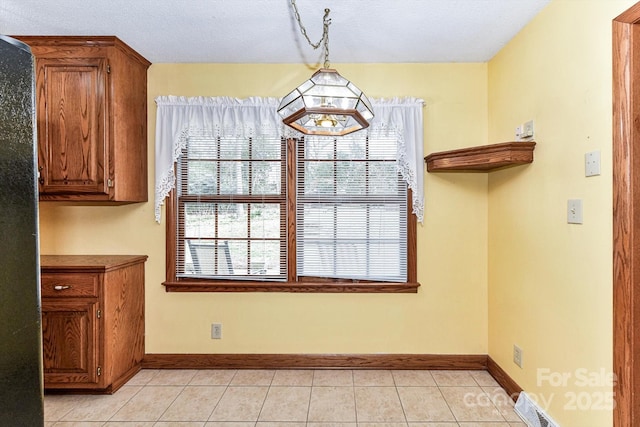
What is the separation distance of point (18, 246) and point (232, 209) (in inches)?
83.1

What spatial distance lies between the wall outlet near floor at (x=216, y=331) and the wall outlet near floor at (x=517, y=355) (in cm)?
215

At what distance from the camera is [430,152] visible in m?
2.90

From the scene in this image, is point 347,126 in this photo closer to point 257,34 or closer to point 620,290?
point 257,34

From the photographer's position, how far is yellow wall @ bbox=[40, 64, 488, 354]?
2893mm

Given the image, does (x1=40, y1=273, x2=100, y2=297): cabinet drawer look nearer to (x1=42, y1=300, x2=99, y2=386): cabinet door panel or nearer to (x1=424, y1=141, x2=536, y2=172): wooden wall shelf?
(x1=42, y1=300, x2=99, y2=386): cabinet door panel

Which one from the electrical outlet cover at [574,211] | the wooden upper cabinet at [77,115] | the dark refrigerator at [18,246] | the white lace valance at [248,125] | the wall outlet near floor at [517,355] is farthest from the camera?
the white lace valance at [248,125]

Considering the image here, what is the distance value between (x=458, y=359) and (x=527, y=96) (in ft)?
6.51

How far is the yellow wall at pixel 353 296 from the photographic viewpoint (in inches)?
114

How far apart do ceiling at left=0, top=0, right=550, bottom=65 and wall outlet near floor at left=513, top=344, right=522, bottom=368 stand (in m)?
2.10

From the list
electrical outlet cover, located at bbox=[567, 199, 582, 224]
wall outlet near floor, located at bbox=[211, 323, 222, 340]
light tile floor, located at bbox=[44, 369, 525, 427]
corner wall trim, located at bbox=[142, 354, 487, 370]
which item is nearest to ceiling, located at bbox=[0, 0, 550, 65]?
electrical outlet cover, located at bbox=[567, 199, 582, 224]

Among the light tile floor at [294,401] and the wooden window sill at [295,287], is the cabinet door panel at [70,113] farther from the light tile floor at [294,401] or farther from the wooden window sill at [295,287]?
the light tile floor at [294,401]

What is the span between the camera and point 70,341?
242 cm

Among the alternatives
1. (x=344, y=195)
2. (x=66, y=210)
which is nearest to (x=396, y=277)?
(x=344, y=195)

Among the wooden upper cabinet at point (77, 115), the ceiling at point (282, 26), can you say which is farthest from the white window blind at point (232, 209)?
the ceiling at point (282, 26)
